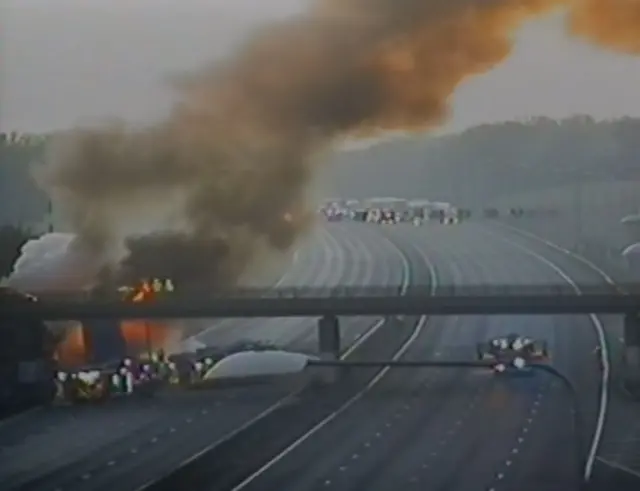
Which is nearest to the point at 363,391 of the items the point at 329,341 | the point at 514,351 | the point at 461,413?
the point at 329,341

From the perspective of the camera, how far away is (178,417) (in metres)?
4.18

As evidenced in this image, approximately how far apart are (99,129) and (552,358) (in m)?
1.46

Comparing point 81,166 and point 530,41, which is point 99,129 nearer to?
point 81,166

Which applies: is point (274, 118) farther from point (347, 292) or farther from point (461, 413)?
point (461, 413)

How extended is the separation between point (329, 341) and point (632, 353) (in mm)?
867

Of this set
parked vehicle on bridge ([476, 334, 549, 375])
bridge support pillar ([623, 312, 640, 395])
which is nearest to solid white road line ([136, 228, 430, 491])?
parked vehicle on bridge ([476, 334, 549, 375])

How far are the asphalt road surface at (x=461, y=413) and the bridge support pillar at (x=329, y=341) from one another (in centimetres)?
10

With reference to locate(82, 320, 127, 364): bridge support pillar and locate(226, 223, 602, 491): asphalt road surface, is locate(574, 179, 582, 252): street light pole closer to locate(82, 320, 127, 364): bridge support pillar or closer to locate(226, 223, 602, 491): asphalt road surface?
locate(226, 223, 602, 491): asphalt road surface

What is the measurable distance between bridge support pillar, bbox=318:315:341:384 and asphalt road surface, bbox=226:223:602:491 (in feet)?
0.34

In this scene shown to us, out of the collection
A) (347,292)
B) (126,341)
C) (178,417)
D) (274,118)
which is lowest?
(178,417)

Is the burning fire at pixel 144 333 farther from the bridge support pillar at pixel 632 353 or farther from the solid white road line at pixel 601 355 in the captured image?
the bridge support pillar at pixel 632 353

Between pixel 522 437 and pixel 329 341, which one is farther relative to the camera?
pixel 329 341

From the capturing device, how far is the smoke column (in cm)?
404

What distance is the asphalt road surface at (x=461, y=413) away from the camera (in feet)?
13.2
